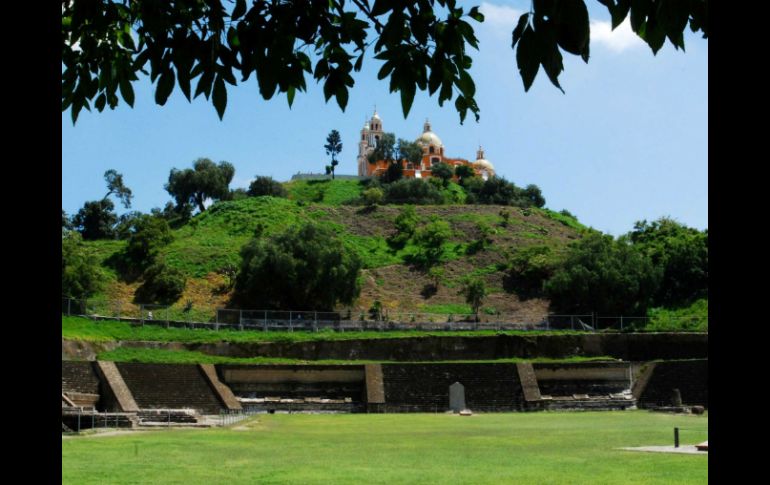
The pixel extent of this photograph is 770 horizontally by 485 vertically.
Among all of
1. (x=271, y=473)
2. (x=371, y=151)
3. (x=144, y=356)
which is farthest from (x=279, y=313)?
(x=371, y=151)

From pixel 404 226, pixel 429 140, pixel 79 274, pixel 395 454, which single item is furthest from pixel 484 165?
pixel 395 454

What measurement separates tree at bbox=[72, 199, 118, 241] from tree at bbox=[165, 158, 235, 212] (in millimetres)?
5918

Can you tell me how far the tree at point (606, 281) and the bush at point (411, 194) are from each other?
2831cm

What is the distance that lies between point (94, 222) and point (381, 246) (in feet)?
90.1

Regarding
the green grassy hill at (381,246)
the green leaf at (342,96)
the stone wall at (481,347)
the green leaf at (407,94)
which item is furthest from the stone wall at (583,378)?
the green leaf at (407,94)

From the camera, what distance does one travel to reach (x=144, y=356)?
1572 inches

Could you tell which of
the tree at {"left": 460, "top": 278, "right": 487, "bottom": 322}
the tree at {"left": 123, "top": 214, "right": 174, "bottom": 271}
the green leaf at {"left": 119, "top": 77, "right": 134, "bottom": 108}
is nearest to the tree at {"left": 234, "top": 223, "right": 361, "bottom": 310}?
the tree at {"left": 460, "top": 278, "right": 487, "bottom": 322}

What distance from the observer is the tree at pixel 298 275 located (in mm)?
54094

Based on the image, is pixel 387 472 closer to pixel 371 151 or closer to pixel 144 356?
pixel 144 356

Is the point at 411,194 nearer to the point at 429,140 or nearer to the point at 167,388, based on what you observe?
the point at 429,140

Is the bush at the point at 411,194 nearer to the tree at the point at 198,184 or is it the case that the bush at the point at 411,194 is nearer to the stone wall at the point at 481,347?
the tree at the point at 198,184

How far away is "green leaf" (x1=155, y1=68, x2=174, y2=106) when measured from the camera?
465cm

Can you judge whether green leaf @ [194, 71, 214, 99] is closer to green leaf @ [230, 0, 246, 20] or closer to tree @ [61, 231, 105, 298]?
green leaf @ [230, 0, 246, 20]
